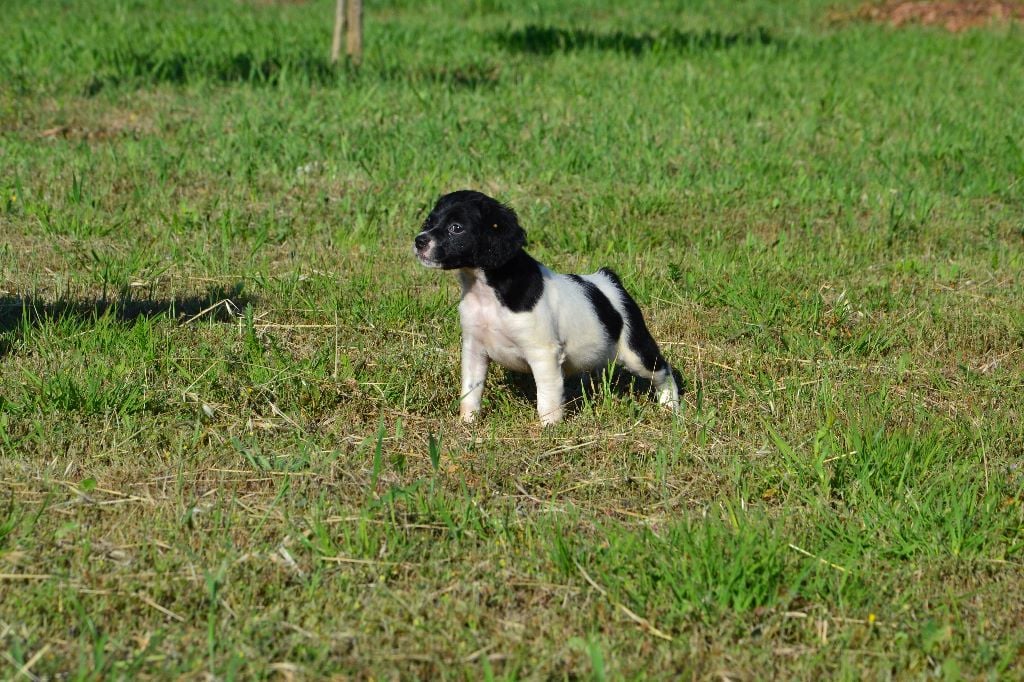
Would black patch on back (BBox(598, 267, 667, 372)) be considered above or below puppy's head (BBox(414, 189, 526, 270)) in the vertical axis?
below

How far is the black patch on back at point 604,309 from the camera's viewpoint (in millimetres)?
5152

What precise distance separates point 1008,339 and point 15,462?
4.62 meters

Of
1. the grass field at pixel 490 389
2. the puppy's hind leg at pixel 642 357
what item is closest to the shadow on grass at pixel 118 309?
the grass field at pixel 490 389

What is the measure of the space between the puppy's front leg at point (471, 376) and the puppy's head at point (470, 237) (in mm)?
446

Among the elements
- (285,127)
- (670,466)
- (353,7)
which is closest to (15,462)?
(670,466)

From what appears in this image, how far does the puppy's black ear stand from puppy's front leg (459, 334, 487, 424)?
1.46ft

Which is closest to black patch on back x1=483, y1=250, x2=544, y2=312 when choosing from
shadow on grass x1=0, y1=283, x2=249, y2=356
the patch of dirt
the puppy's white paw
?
the puppy's white paw

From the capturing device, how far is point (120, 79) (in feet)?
35.3

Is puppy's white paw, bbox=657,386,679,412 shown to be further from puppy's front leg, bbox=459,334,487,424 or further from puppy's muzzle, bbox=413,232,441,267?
puppy's muzzle, bbox=413,232,441,267

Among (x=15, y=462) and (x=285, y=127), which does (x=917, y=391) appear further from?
(x=285, y=127)

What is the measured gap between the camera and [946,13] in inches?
662

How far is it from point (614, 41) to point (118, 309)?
9.01 m

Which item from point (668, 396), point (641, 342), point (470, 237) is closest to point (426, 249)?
point (470, 237)

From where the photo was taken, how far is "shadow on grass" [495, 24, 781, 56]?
13.2 metres
